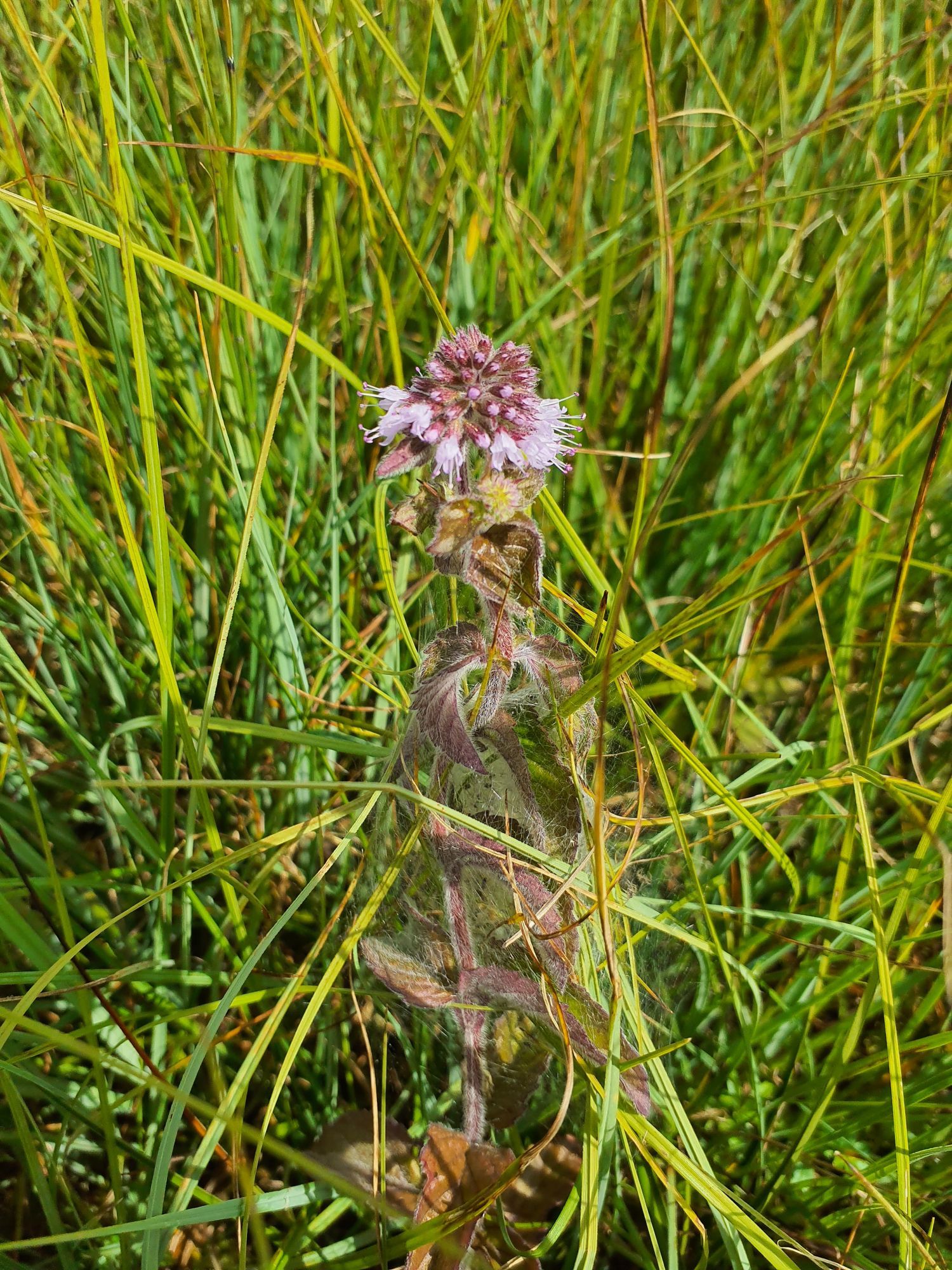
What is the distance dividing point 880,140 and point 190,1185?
8.66 feet

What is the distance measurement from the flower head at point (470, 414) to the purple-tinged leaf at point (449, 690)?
8.5 inches

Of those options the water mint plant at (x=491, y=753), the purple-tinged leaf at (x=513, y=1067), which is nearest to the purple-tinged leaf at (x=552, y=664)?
the water mint plant at (x=491, y=753)

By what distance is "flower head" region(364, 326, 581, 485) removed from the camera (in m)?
1.15

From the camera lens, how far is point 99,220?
1544 mm

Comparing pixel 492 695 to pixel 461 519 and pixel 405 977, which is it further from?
pixel 405 977

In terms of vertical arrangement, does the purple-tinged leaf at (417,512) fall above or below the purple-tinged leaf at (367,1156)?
above

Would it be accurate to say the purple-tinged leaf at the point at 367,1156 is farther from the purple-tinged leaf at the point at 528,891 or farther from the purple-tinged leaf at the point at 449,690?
the purple-tinged leaf at the point at 449,690

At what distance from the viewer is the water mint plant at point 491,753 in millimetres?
1125

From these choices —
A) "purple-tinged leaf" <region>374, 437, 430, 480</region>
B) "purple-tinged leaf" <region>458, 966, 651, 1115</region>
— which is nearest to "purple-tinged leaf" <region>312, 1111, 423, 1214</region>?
"purple-tinged leaf" <region>458, 966, 651, 1115</region>

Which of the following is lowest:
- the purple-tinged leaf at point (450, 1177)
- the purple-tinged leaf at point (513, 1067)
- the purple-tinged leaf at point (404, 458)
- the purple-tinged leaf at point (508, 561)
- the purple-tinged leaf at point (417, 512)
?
the purple-tinged leaf at point (450, 1177)

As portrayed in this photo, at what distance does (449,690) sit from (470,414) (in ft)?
1.24

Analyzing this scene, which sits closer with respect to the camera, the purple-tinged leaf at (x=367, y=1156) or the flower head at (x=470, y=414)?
the flower head at (x=470, y=414)

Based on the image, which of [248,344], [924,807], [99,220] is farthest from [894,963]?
[99,220]

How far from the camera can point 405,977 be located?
1275mm
